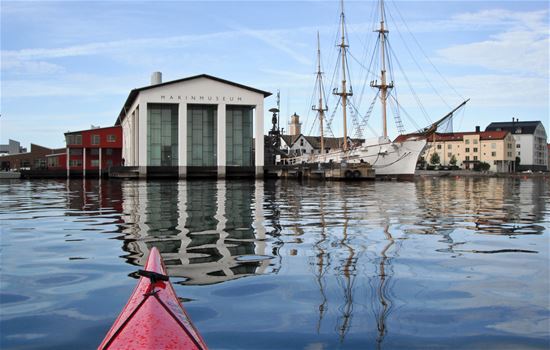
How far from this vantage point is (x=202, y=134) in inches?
2436

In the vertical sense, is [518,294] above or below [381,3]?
below

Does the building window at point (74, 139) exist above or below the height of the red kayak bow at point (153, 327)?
above

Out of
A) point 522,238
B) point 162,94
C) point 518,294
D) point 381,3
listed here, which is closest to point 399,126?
point 381,3

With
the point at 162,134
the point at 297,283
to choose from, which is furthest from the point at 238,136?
the point at 297,283

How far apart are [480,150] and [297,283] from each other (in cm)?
13176

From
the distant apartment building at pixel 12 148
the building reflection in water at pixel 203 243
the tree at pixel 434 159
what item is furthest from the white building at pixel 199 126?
the distant apartment building at pixel 12 148

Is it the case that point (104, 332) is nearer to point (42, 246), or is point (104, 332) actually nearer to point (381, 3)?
point (42, 246)

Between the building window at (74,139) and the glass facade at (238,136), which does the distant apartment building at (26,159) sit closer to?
the building window at (74,139)

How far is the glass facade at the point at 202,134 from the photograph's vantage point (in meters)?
61.5

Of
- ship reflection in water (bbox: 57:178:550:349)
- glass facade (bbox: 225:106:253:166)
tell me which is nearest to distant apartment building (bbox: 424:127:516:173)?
glass facade (bbox: 225:106:253:166)

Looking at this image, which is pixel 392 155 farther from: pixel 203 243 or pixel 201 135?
pixel 203 243

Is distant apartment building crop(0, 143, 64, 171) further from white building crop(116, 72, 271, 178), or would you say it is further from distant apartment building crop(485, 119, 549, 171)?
distant apartment building crop(485, 119, 549, 171)

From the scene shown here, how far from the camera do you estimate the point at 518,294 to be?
5762mm

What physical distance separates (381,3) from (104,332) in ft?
232
